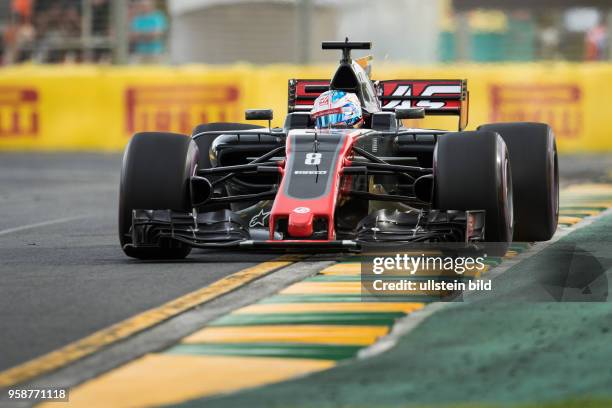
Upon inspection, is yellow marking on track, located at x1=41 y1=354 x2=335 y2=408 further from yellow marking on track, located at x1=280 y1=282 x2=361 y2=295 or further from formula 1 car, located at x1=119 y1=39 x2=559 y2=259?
formula 1 car, located at x1=119 y1=39 x2=559 y2=259

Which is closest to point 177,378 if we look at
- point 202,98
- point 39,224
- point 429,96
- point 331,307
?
point 331,307

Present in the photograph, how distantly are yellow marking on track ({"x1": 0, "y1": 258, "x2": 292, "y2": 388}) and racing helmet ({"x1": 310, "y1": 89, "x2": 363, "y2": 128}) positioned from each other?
74.7 inches

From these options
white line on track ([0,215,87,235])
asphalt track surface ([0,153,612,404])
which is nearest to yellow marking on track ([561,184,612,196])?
asphalt track surface ([0,153,612,404])

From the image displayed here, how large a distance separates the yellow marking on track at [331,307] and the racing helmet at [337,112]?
10.2ft

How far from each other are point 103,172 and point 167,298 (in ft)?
40.3

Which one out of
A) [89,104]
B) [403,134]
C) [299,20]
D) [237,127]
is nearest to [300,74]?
[299,20]

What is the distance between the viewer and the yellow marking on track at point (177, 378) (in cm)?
536

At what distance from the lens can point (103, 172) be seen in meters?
19.7

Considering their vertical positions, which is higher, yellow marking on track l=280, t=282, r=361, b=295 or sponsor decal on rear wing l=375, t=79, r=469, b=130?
sponsor decal on rear wing l=375, t=79, r=469, b=130

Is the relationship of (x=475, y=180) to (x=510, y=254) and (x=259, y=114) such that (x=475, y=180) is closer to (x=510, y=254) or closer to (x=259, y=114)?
(x=510, y=254)

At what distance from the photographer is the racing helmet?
34.0 feet

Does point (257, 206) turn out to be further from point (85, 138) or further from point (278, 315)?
point (85, 138)

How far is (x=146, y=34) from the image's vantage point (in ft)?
84.5

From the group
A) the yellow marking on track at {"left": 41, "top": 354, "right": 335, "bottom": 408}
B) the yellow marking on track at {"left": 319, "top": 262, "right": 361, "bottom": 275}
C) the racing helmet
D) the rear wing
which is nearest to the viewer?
the yellow marking on track at {"left": 41, "top": 354, "right": 335, "bottom": 408}
